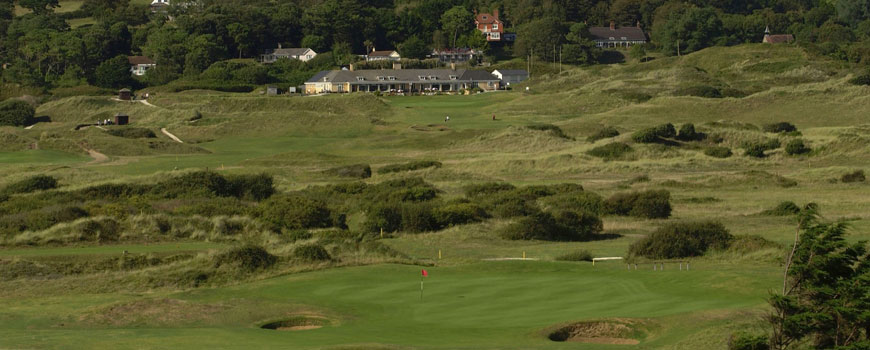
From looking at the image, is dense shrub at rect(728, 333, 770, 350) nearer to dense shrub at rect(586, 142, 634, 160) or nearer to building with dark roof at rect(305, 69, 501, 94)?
dense shrub at rect(586, 142, 634, 160)

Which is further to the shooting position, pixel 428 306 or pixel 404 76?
pixel 404 76

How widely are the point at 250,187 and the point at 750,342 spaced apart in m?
42.9

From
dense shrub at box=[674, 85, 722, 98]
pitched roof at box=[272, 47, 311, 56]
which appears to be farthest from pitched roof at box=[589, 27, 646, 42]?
dense shrub at box=[674, 85, 722, 98]

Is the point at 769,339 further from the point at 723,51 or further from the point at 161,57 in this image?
the point at 161,57

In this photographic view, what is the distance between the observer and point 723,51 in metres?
158

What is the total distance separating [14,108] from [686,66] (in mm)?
76466

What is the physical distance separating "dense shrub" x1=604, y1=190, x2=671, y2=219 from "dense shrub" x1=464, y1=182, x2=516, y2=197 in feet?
A: 24.0

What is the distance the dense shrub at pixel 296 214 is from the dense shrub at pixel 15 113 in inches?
2781

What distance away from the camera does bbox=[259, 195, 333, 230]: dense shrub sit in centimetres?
4797

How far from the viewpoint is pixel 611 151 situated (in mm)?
81562

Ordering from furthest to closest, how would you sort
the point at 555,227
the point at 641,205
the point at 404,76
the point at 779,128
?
the point at 404,76, the point at 779,128, the point at 641,205, the point at 555,227

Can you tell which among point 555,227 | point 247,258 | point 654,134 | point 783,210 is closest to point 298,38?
point 654,134

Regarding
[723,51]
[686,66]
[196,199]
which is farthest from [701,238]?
[723,51]

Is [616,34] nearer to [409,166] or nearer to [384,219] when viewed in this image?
[409,166]
